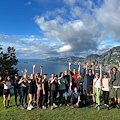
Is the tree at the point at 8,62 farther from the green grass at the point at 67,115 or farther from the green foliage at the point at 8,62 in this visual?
the green grass at the point at 67,115

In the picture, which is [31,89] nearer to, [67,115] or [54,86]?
[54,86]

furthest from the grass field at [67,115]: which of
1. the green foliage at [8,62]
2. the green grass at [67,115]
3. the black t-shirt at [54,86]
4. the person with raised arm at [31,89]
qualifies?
the green foliage at [8,62]

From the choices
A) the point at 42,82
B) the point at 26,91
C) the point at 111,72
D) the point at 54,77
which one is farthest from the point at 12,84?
the point at 111,72

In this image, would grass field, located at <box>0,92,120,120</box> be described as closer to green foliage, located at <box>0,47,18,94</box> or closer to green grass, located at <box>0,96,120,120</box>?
green grass, located at <box>0,96,120,120</box>

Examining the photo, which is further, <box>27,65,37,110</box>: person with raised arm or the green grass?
<box>27,65,37,110</box>: person with raised arm

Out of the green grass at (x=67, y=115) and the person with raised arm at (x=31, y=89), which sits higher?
the person with raised arm at (x=31, y=89)

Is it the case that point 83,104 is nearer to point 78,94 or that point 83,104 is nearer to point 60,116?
point 78,94

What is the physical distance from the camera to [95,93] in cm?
822

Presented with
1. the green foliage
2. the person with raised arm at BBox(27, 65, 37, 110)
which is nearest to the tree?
the green foliage

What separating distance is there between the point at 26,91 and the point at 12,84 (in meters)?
1.39

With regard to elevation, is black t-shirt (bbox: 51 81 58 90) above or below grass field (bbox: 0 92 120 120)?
above

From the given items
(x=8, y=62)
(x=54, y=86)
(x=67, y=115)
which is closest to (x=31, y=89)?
(x=54, y=86)

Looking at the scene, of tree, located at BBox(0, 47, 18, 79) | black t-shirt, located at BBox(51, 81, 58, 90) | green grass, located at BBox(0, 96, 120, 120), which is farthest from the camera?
tree, located at BBox(0, 47, 18, 79)

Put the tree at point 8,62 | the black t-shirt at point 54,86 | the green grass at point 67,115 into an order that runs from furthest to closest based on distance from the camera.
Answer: the tree at point 8,62, the black t-shirt at point 54,86, the green grass at point 67,115
